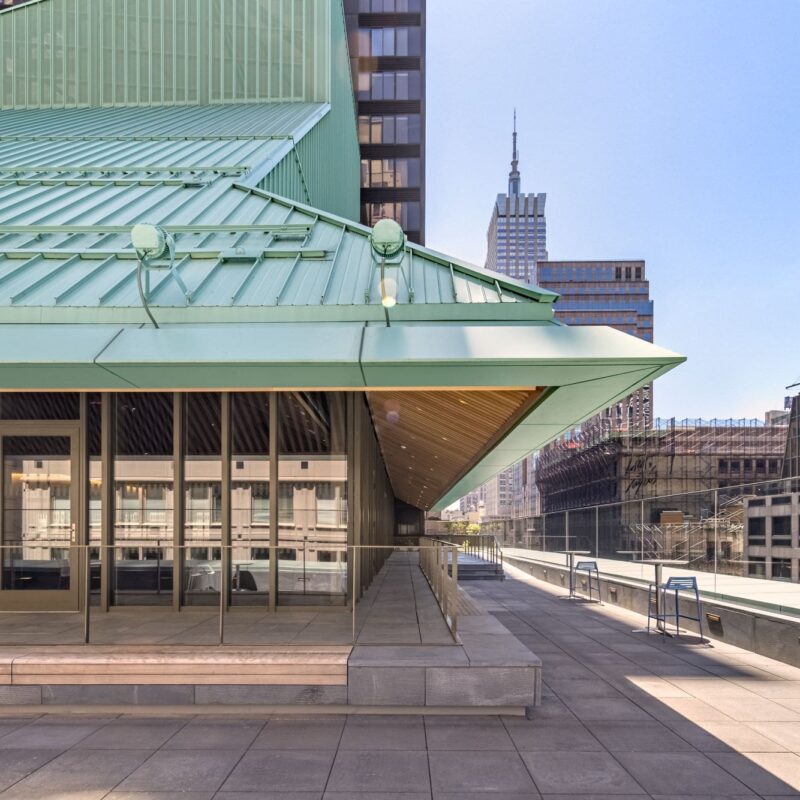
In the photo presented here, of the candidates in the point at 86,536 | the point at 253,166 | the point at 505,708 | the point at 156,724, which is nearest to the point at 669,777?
the point at 505,708

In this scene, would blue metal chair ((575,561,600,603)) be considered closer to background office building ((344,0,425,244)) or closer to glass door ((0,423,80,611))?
glass door ((0,423,80,611))

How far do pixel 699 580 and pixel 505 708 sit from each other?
7.39 metres

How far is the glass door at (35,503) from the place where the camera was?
10367 millimetres

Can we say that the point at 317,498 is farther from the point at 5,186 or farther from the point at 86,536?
the point at 5,186

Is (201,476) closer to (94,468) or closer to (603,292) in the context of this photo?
(94,468)

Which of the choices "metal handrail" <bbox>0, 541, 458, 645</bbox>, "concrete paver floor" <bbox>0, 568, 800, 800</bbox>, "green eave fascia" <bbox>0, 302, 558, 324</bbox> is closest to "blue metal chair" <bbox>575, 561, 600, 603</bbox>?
"metal handrail" <bbox>0, 541, 458, 645</bbox>

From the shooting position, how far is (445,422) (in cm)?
1205

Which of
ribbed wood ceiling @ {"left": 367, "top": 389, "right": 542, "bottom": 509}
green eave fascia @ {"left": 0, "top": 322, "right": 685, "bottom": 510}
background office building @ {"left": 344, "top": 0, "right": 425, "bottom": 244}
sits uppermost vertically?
background office building @ {"left": 344, "top": 0, "right": 425, "bottom": 244}

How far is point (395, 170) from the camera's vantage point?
47906mm

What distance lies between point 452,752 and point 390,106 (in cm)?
4877

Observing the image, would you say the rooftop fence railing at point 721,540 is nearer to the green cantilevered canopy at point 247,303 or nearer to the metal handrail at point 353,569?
the green cantilevered canopy at point 247,303

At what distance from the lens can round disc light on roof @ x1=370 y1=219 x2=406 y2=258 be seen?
7.52m

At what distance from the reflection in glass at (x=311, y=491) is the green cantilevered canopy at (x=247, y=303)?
110cm

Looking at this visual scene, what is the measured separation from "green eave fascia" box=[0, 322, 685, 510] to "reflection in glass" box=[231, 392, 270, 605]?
271cm
